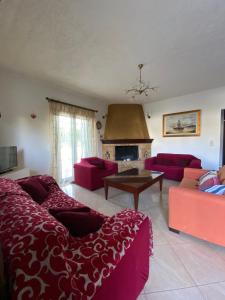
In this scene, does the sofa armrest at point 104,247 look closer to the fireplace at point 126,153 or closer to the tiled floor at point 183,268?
the tiled floor at point 183,268

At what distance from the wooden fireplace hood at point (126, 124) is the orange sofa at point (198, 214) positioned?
3880 mm

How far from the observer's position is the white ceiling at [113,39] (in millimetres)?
1703

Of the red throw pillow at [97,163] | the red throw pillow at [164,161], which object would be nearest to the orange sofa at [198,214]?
the red throw pillow at [97,163]

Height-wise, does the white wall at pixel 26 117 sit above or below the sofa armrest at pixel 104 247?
above

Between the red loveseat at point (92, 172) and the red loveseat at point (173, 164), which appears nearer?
the red loveseat at point (92, 172)

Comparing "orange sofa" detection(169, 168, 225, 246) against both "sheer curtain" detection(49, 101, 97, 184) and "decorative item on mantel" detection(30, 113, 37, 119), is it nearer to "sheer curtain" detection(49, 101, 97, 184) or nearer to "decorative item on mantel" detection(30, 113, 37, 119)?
"sheer curtain" detection(49, 101, 97, 184)

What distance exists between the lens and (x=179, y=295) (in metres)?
1.26

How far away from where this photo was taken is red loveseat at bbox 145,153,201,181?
406 cm

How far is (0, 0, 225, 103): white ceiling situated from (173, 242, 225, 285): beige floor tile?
2.71 metres

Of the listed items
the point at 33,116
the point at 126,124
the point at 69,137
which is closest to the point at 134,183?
the point at 69,137

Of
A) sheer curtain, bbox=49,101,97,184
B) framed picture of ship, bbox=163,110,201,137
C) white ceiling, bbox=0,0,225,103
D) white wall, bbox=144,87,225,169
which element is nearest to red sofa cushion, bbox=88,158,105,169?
sheer curtain, bbox=49,101,97,184

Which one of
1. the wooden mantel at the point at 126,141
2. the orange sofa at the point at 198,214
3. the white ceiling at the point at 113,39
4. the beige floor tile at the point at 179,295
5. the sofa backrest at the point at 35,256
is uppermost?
the white ceiling at the point at 113,39

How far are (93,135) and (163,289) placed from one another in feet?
14.1

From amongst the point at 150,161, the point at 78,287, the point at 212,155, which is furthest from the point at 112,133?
the point at 78,287
